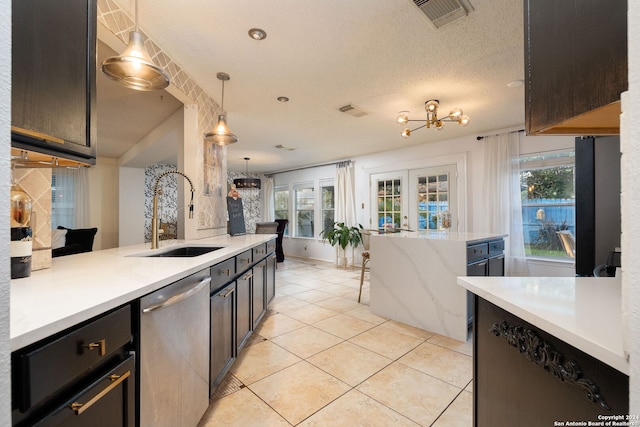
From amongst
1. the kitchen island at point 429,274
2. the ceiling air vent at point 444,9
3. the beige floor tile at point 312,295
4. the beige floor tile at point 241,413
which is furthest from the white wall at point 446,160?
the beige floor tile at point 241,413

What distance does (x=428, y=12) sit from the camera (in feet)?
5.90

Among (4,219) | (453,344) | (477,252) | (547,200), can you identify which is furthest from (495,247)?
(4,219)

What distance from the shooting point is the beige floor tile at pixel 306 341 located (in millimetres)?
2312

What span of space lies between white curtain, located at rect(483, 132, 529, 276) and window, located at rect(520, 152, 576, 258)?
114 mm

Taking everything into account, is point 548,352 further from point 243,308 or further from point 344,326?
point 344,326

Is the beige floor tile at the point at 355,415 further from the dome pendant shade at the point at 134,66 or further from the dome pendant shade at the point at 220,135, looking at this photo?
the dome pendant shade at the point at 220,135

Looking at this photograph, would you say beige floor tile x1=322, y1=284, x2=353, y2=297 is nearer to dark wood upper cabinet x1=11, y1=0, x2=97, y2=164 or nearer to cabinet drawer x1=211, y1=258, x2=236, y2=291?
cabinet drawer x1=211, y1=258, x2=236, y2=291

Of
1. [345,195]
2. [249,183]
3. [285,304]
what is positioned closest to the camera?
[285,304]

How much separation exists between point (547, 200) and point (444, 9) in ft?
11.4

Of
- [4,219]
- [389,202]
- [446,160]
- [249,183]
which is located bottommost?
[4,219]

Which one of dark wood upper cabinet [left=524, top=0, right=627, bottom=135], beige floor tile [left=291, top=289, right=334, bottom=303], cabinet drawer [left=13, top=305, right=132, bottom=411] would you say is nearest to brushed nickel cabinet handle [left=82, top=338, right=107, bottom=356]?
cabinet drawer [left=13, top=305, right=132, bottom=411]

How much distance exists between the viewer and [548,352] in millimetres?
696

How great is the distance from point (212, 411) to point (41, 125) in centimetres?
162

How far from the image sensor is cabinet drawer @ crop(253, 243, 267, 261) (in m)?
2.54
